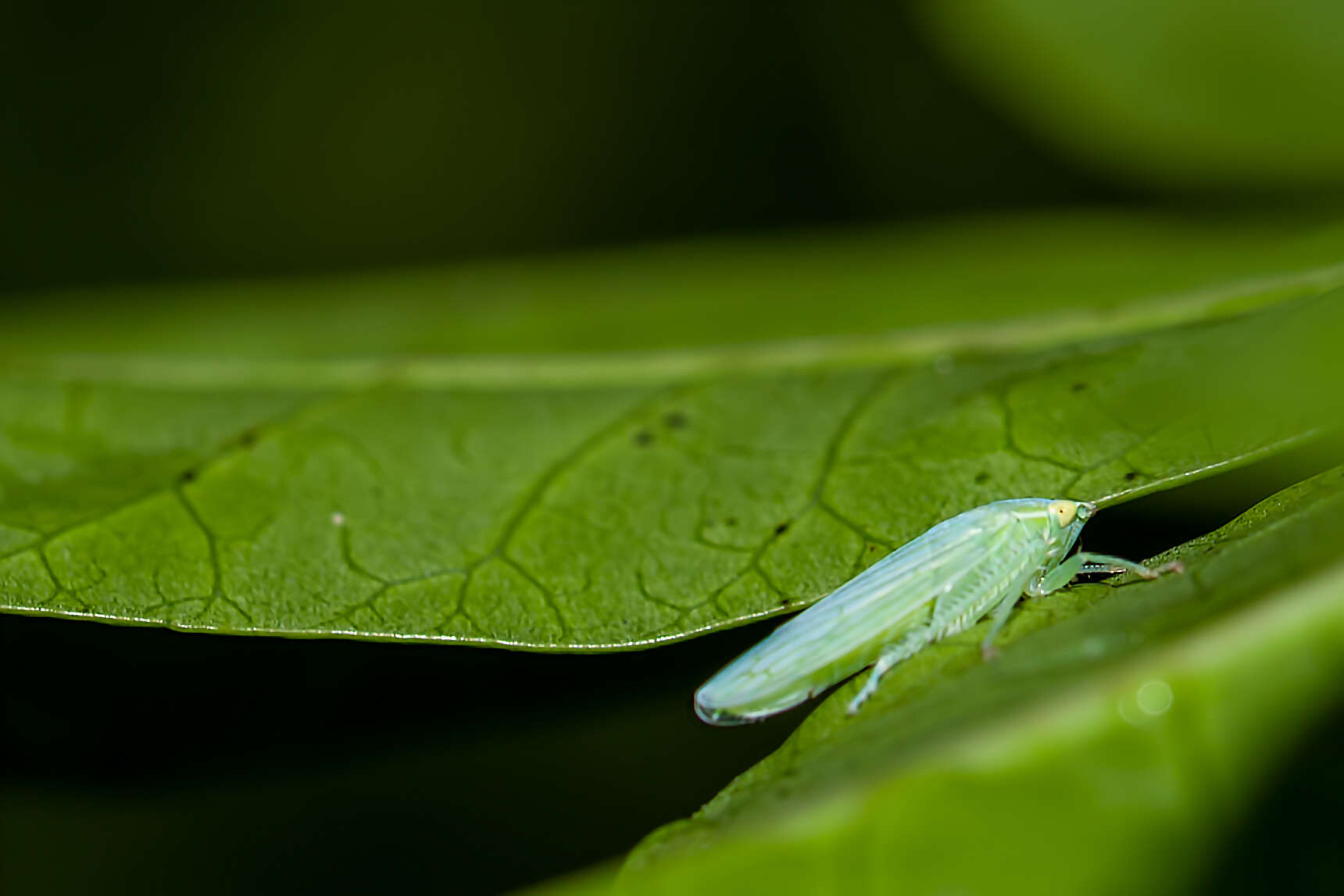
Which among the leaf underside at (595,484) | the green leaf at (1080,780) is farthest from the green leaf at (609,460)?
the green leaf at (1080,780)

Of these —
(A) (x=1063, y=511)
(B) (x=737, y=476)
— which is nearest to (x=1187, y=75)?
(A) (x=1063, y=511)

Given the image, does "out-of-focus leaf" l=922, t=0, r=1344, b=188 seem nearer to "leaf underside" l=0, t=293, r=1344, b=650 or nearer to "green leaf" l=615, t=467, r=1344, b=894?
"leaf underside" l=0, t=293, r=1344, b=650

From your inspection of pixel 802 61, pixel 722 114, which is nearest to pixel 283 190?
pixel 722 114

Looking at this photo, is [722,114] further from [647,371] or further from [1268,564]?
[1268,564]

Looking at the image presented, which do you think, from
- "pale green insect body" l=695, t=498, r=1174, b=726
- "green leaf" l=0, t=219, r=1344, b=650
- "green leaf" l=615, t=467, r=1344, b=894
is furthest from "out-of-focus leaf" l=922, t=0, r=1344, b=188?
"green leaf" l=615, t=467, r=1344, b=894

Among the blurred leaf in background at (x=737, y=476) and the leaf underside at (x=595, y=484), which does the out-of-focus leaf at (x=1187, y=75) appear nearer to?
the blurred leaf in background at (x=737, y=476)
